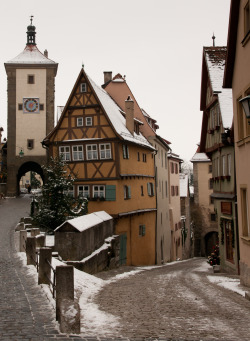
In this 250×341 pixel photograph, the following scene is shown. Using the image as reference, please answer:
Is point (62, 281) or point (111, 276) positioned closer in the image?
point (62, 281)

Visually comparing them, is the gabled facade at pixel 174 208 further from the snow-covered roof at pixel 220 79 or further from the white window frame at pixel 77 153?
the snow-covered roof at pixel 220 79

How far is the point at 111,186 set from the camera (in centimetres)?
2775

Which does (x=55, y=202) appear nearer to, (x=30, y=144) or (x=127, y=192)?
(x=127, y=192)

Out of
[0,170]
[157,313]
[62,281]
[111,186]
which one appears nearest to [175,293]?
[157,313]

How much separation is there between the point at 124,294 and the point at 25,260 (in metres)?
5.64

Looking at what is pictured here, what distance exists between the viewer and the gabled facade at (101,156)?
91.4 ft

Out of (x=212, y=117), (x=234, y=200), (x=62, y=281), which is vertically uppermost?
(x=212, y=117)

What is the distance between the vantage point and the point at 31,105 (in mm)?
49000

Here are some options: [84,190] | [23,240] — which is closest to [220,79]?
[84,190]

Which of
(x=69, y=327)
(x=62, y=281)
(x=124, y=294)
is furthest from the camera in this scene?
(x=124, y=294)

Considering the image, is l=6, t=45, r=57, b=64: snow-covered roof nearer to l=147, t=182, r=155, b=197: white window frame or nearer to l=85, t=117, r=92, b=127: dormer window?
l=147, t=182, r=155, b=197: white window frame

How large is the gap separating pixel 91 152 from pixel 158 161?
11646mm

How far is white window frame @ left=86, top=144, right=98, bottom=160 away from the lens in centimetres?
2856

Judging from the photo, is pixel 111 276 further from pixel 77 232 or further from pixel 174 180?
pixel 174 180
